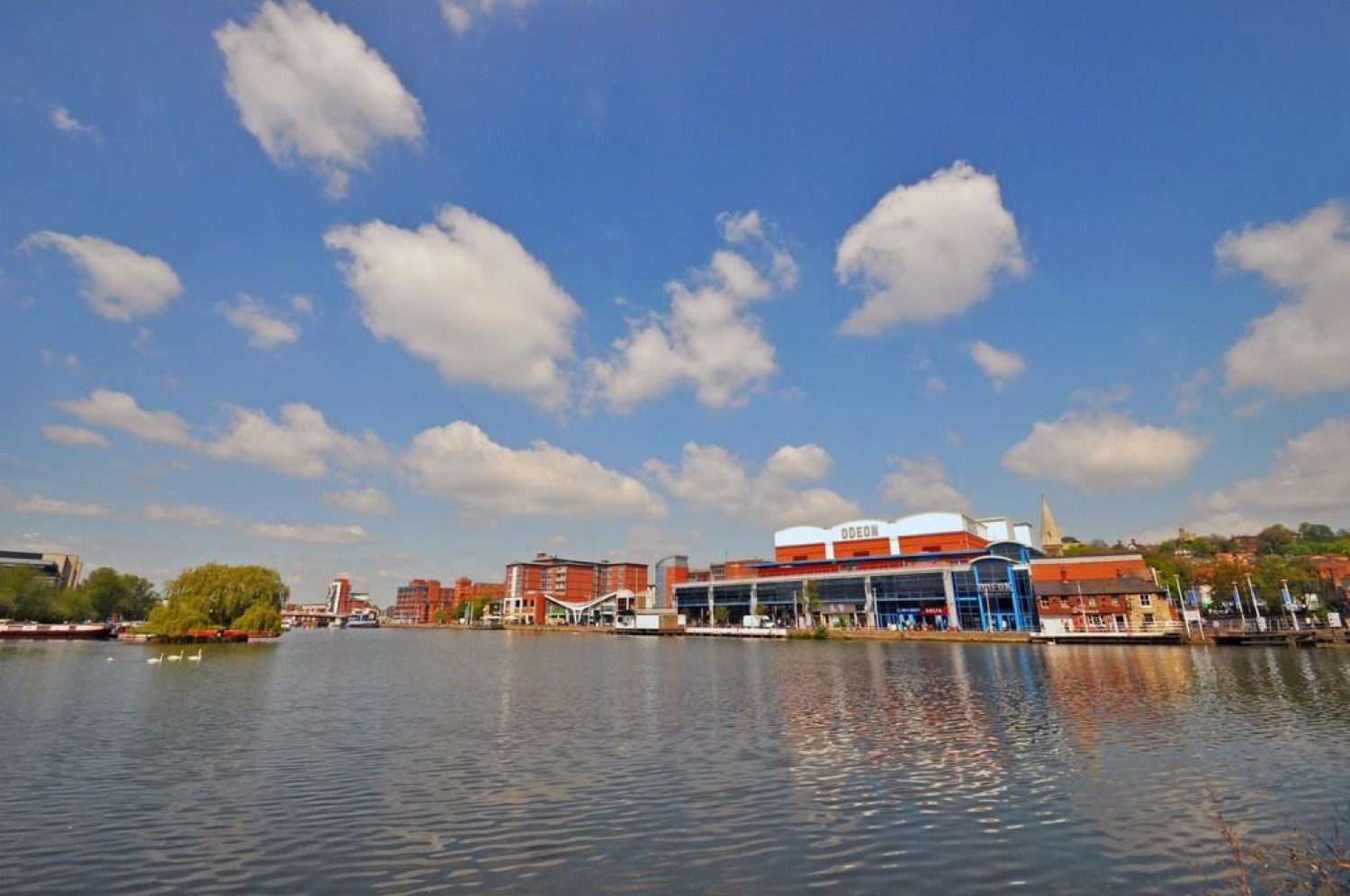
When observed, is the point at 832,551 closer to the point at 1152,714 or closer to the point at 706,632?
the point at 706,632

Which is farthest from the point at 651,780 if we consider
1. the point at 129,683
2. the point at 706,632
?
the point at 706,632

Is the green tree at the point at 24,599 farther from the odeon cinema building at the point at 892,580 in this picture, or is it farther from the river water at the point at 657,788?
the odeon cinema building at the point at 892,580

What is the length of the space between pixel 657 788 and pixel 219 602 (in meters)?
104

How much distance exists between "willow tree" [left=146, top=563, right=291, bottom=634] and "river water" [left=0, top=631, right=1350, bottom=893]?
54.4 m

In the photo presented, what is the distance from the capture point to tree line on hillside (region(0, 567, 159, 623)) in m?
150

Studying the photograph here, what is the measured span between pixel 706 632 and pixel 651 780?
499ft

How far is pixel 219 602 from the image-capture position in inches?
3952

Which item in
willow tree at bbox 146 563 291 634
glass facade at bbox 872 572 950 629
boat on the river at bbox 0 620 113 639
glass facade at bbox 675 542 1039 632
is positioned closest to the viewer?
willow tree at bbox 146 563 291 634

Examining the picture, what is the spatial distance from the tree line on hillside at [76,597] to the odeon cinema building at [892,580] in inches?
5382

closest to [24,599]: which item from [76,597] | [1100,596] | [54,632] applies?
[76,597]

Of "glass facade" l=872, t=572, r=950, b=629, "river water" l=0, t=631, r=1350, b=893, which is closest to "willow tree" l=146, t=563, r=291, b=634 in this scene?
"river water" l=0, t=631, r=1350, b=893

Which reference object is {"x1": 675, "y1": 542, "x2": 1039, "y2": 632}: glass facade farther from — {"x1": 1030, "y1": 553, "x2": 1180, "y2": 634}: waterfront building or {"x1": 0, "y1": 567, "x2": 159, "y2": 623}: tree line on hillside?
{"x1": 0, "y1": 567, "x2": 159, "y2": 623}: tree line on hillside

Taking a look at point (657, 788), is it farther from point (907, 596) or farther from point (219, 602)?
point (907, 596)

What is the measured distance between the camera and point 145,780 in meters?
22.7
